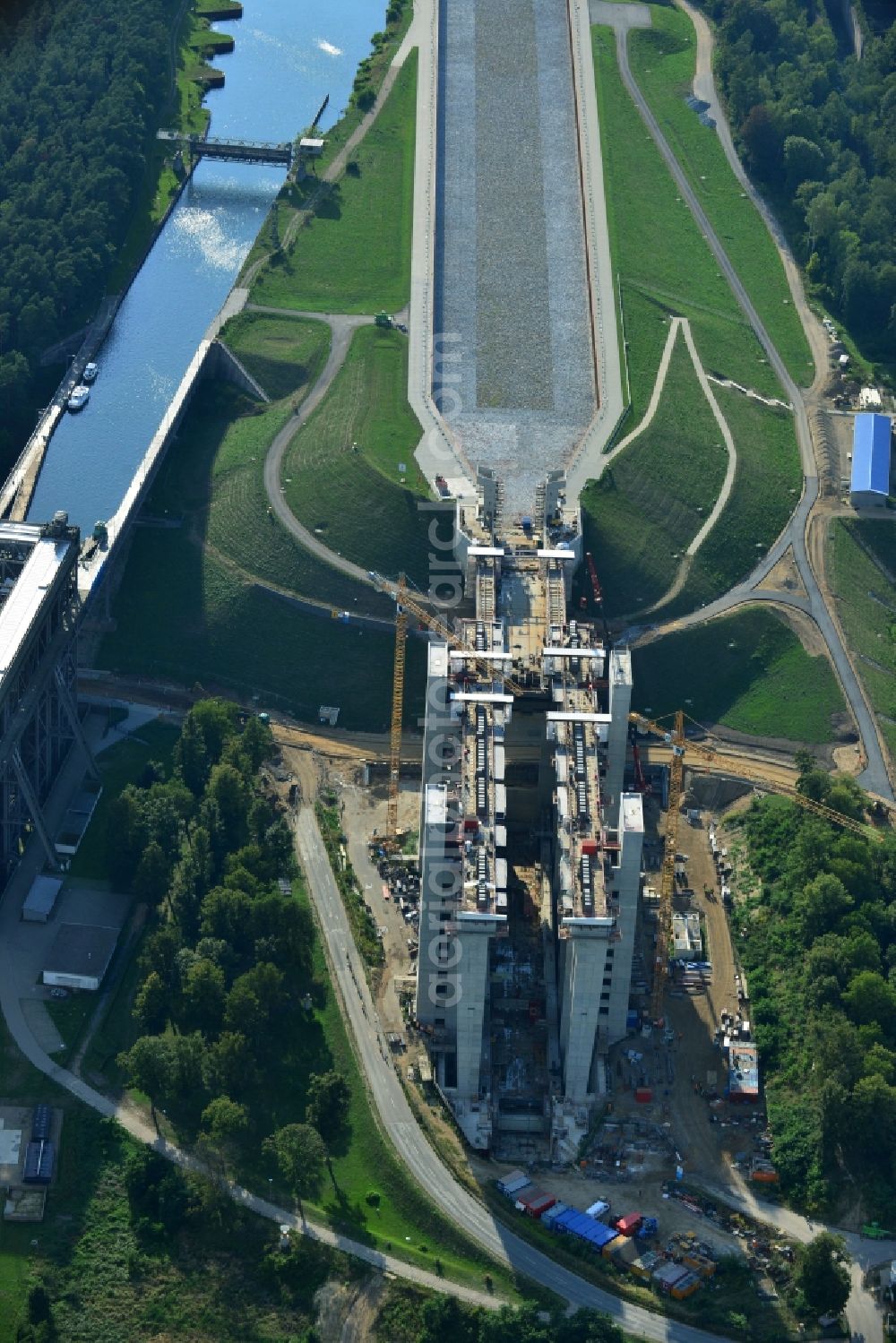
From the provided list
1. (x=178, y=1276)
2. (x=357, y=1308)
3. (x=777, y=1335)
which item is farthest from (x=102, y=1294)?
(x=777, y=1335)

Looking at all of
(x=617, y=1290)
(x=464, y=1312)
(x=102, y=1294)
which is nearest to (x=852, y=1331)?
(x=617, y=1290)

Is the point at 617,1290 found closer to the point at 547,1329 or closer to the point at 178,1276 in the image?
the point at 547,1329

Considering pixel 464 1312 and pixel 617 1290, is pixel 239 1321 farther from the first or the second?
pixel 617 1290

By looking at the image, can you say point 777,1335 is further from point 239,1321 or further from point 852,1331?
point 239,1321

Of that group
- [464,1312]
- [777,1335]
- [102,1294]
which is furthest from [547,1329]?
[102,1294]

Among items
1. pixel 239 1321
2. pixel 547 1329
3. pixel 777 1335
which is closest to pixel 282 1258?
pixel 239 1321
